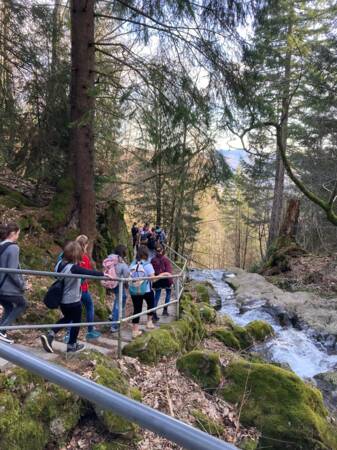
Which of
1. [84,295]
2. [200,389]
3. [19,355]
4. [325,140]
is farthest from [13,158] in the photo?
[325,140]

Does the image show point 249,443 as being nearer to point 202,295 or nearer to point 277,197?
point 202,295

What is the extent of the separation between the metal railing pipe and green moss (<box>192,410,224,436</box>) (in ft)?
12.4

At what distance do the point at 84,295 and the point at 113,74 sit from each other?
5.77 metres

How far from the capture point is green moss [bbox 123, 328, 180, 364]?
543cm

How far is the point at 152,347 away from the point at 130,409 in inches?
188

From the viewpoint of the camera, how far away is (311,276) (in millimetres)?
16109

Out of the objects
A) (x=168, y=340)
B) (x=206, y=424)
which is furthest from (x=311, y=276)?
(x=206, y=424)

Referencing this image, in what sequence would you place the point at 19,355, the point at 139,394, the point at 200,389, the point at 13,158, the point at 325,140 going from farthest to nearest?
the point at 325,140
the point at 13,158
the point at 200,389
the point at 139,394
the point at 19,355

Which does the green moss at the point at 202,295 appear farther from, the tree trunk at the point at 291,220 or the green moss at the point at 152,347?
the green moss at the point at 152,347

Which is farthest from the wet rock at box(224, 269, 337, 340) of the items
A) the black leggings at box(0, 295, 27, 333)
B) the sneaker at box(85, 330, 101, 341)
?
the black leggings at box(0, 295, 27, 333)

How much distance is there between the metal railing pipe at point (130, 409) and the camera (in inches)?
36.8

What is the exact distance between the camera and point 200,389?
5.27m

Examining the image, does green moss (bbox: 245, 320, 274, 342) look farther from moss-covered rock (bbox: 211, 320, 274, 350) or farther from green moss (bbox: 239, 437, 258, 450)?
green moss (bbox: 239, 437, 258, 450)

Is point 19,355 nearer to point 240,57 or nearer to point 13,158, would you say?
point 240,57
